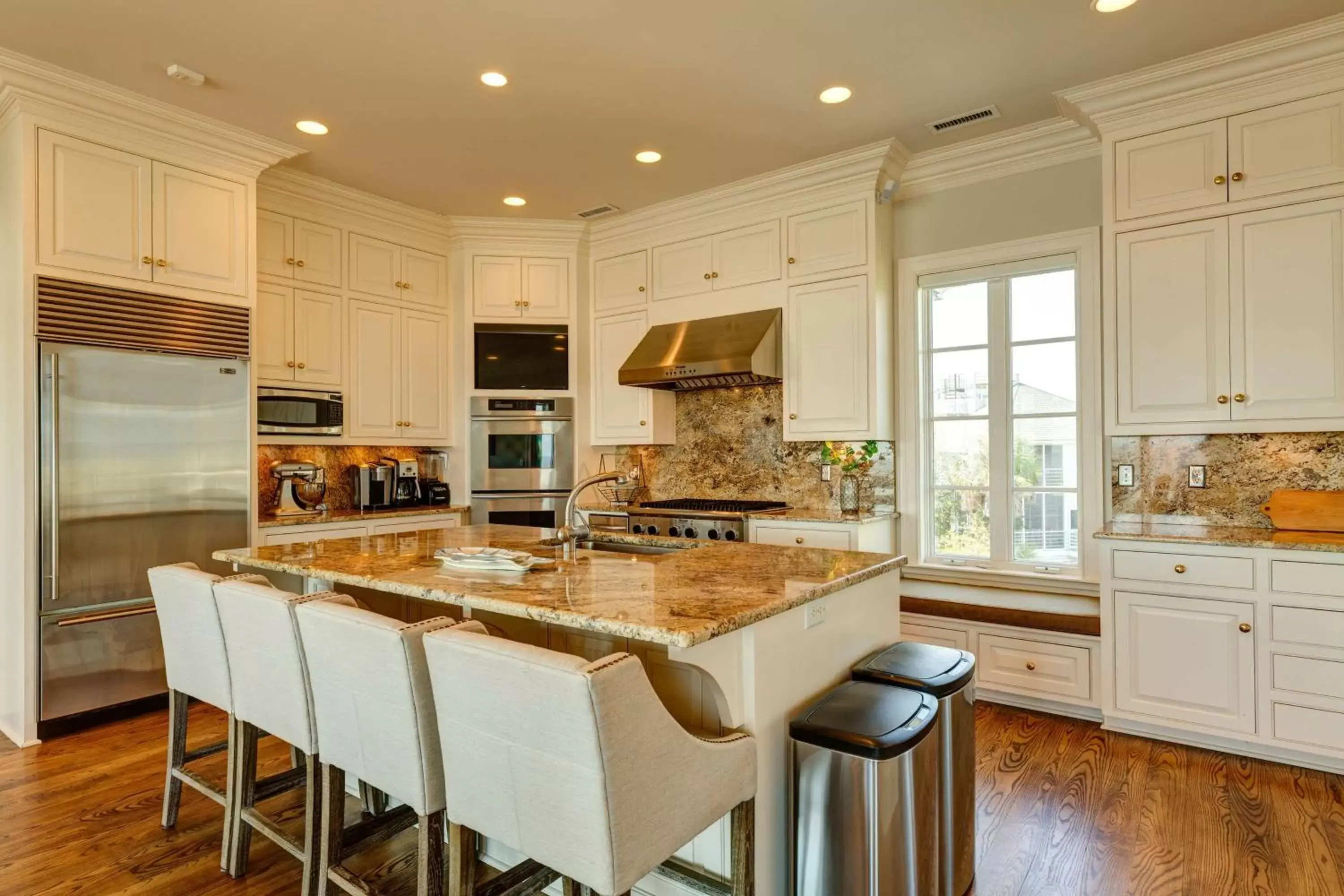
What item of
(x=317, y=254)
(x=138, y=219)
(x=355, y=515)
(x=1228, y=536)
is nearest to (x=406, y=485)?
(x=355, y=515)

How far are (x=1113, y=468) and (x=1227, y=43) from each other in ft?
6.06

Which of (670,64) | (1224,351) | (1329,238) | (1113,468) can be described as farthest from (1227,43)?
(670,64)

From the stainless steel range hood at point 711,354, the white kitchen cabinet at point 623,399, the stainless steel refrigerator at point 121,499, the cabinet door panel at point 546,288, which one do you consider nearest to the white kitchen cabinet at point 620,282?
the white kitchen cabinet at point 623,399

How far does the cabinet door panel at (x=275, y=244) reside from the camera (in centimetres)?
416

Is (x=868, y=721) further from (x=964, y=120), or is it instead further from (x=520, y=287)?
(x=520, y=287)

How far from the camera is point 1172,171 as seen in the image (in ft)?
10.3

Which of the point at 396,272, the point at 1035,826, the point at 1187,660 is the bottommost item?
the point at 1035,826

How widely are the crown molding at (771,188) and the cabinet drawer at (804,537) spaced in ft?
6.26

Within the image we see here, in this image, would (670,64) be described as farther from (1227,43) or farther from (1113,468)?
(1113,468)

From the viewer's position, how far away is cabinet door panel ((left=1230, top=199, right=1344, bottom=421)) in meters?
2.85

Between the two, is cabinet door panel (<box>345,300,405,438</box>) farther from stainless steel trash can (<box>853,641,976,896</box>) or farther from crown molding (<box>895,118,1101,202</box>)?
stainless steel trash can (<box>853,641,976,896</box>)

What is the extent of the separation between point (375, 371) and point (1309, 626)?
16.0 ft

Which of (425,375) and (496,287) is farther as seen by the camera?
(496,287)

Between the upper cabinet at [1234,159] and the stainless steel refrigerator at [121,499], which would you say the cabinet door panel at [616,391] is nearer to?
the stainless steel refrigerator at [121,499]
